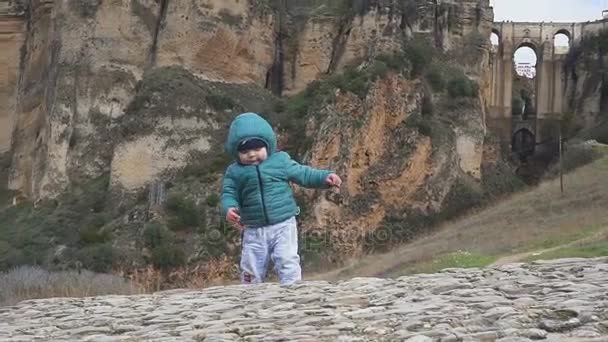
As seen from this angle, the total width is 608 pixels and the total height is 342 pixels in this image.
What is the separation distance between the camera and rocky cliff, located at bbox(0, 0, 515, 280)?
95.2ft

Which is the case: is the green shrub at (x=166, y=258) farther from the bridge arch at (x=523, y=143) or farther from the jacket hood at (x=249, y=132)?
the bridge arch at (x=523, y=143)

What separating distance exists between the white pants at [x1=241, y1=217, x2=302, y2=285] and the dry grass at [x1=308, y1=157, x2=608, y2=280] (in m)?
7.01

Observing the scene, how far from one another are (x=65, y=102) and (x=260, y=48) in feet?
20.5

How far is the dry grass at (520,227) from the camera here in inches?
733

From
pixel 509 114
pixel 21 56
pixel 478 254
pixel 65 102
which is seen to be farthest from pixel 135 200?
pixel 509 114

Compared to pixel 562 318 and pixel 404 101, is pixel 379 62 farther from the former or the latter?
pixel 562 318

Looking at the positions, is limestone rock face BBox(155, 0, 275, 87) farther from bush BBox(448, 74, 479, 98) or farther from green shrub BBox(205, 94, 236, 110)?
bush BBox(448, 74, 479, 98)

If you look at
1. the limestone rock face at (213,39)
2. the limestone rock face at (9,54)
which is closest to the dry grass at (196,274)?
the limestone rock face at (213,39)

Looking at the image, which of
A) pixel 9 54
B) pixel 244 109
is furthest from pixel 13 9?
pixel 244 109

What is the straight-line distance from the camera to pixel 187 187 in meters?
29.1

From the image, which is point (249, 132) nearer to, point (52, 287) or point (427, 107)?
point (52, 287)

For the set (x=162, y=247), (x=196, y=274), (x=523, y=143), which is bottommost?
(x=196, y=274)

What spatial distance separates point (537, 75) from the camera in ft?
156

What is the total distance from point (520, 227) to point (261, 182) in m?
13.9
